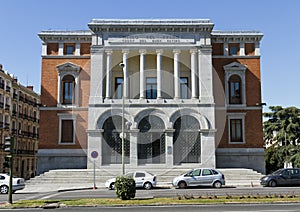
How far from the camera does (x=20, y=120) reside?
200 feet

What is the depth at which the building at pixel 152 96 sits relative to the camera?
120ft

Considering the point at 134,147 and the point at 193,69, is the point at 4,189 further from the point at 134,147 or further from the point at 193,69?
the point at 193,69

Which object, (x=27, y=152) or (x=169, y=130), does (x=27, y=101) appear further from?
(x=169, y=130)

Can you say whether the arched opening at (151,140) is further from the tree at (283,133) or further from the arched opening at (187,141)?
the tree at (283,133)

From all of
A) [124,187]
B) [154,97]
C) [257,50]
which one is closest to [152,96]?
[154,97]

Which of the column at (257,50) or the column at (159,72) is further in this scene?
the column at (257,50)

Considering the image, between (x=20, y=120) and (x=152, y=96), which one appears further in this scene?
(x=20, y=120)

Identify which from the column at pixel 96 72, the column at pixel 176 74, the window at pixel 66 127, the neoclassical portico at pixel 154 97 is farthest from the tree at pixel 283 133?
the window at pixel 66 127

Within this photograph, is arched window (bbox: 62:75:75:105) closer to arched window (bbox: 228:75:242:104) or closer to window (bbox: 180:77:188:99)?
window (bbox: 180:77:188:99)

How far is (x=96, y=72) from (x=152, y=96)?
6.29m

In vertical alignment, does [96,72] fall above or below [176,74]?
above

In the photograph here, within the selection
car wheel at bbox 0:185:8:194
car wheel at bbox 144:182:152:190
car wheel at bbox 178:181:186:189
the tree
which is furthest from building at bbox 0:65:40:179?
the tree

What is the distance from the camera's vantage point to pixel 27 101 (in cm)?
6412

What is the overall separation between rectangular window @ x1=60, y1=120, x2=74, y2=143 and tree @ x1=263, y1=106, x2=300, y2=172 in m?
25.3
